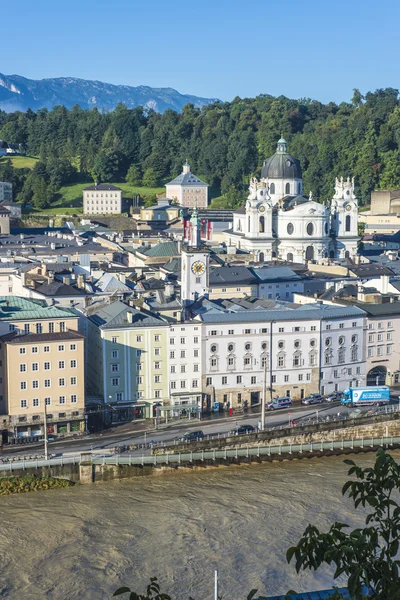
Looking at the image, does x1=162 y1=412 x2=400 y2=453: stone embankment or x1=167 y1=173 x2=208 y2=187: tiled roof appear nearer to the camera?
x1=162 y1=412 x2=400 y2=453: stone embankment

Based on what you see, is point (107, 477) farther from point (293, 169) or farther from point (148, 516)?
point (293, 169)

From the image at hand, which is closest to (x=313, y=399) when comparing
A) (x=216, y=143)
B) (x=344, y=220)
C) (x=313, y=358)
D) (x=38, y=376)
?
(x=313, y=358)

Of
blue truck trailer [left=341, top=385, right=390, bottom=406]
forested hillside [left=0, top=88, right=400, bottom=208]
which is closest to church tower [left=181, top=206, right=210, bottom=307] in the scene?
blue truck trailer [left=341, top=385, right=390, bottom=406]

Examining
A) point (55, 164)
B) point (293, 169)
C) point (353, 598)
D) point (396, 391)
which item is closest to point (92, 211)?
point (55, 164)

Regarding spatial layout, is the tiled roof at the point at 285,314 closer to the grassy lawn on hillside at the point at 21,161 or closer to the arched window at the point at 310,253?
the arched window at the point at 310,253

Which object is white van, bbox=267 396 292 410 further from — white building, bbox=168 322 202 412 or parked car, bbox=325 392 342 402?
white building, bbox=168 322 202 412
